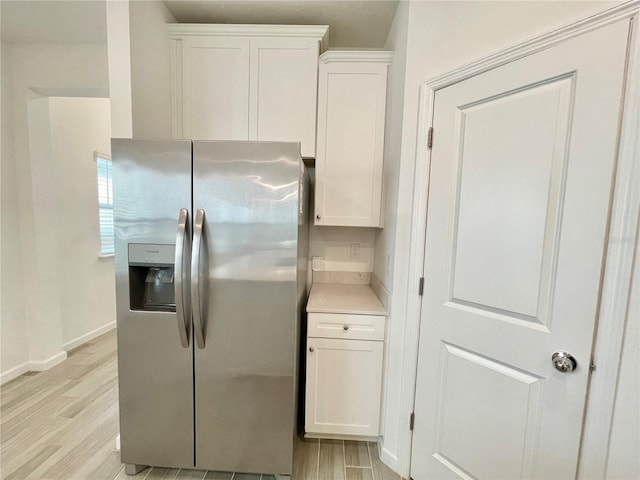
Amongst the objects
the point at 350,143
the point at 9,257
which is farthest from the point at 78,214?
the point at 350,143

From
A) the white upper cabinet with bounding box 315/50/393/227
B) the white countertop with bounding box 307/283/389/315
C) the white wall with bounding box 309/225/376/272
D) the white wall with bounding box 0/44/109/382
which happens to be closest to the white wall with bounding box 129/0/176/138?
the white wall with bounding box 0/44/109/382

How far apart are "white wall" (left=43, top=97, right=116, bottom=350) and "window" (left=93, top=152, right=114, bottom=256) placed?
0.16 feet

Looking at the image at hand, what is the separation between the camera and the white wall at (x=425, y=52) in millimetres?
1056

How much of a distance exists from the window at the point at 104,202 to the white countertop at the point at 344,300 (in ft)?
8.91

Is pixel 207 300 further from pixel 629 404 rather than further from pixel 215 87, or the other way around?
pixel 629 404

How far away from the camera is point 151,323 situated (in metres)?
1.36

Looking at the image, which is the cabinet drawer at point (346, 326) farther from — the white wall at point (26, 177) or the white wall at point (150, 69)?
the white wall at point (26, 177)

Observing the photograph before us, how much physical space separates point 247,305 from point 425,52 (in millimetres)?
1634

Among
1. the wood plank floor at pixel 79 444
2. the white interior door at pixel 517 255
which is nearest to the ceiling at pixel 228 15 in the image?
the white interior door at pixel 517 255

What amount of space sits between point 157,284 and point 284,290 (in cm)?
73

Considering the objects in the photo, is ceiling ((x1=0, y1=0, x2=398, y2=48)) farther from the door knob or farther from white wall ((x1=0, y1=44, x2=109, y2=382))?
the door knob

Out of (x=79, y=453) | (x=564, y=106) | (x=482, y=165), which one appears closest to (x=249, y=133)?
(x=482, y=165)

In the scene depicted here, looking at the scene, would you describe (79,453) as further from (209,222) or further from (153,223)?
(209,222)

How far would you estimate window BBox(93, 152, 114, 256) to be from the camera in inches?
117
